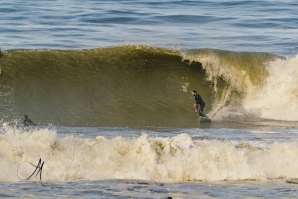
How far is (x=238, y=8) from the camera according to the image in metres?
37.1

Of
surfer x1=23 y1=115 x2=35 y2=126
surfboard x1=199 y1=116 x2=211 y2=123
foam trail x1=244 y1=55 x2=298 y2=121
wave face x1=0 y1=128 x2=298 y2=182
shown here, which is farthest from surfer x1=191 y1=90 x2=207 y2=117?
wave face x1=0 y1=128 x2=298 y2=182

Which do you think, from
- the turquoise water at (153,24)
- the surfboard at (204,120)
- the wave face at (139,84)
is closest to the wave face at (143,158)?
the wave face at (139,84)

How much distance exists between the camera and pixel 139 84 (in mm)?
22656

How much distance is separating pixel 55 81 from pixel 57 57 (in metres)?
1.51

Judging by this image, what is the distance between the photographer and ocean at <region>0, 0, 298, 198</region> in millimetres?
13352

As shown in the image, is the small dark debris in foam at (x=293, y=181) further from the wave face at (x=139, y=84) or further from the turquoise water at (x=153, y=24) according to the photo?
the turquoise water at (x=153, y=24)

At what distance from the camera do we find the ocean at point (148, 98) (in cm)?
1335

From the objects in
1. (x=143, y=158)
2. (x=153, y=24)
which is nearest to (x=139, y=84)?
(x=143, y=158)

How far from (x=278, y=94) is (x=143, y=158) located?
9068 millimetres

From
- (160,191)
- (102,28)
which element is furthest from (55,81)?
(160,191)

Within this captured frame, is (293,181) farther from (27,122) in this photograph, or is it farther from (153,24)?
(153,24)

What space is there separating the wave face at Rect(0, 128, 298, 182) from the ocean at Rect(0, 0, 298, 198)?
2 cm

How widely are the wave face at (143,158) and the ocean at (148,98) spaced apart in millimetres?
18

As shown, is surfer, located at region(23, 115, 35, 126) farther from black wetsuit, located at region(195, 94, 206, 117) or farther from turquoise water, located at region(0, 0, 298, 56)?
turquoise water, located at region(0, 0, 298, 56)
